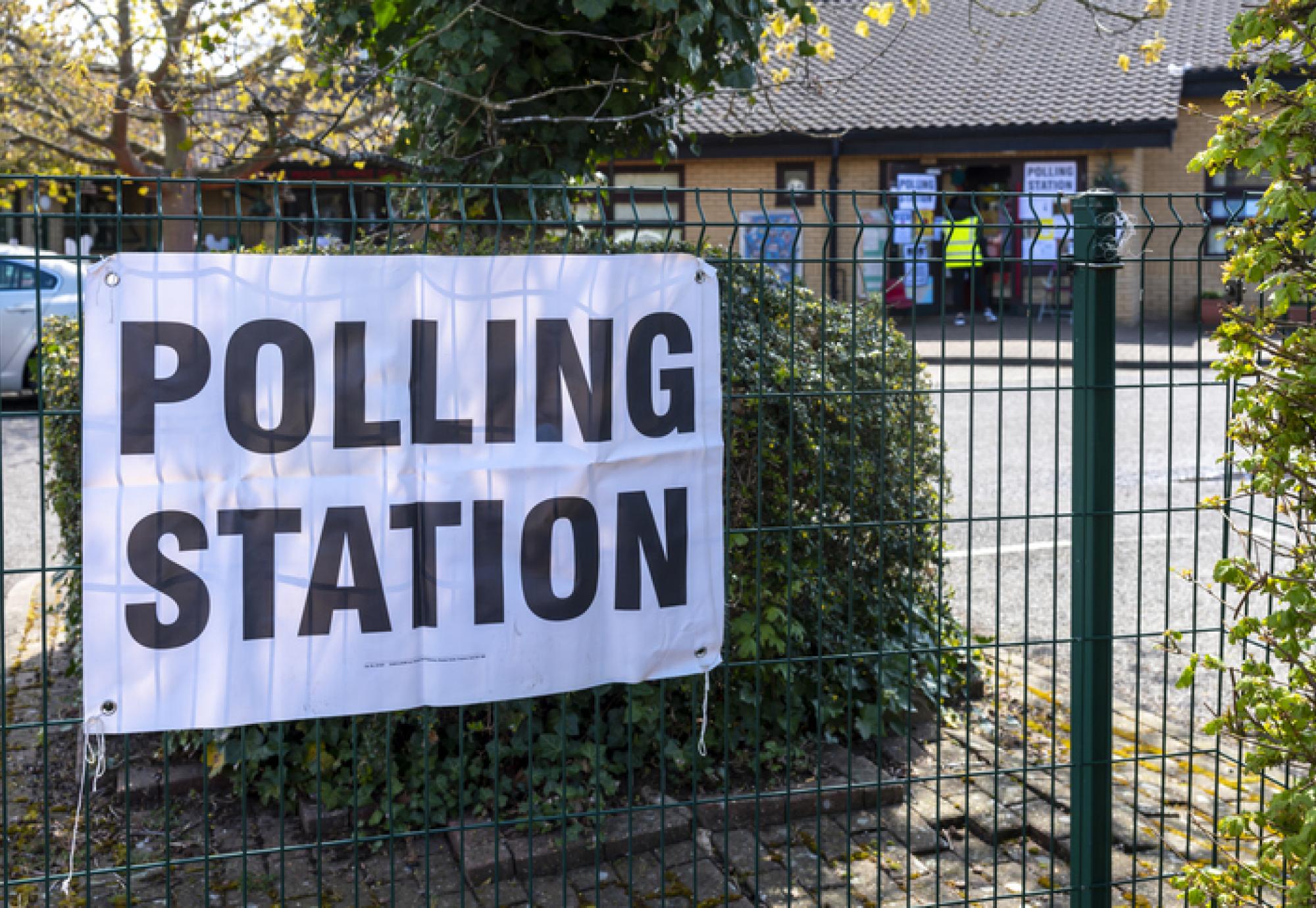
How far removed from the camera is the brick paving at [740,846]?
3.84 metres

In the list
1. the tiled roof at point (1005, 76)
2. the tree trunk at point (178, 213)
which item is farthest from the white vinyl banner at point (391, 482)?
the tiled roof at point (1005, 76)

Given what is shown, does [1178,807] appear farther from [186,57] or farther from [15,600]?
[186,57]

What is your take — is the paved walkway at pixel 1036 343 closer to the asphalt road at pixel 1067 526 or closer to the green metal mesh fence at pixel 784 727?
the asphalt road at pixel 1067 526

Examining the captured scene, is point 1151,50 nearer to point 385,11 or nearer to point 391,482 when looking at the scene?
point 385,11

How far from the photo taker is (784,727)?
4.57 metres

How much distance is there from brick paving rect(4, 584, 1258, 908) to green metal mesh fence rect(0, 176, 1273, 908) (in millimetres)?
14

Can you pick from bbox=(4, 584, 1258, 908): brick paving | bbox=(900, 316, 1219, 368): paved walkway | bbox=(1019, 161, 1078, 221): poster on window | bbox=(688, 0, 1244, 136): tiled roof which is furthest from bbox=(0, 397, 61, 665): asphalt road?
bbox=(1019, 161, 1078, 221): poster on window

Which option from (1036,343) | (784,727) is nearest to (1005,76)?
(1036,343)

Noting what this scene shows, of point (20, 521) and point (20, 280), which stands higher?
point (20, 280)

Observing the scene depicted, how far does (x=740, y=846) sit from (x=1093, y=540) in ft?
4.74

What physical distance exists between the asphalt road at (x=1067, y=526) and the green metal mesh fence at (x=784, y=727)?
0.37 ft

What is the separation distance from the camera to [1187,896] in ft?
9.17

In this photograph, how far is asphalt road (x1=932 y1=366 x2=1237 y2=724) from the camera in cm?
369

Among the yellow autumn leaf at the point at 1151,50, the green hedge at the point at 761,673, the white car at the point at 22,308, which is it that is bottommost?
the green hedge at the point at 761,673
